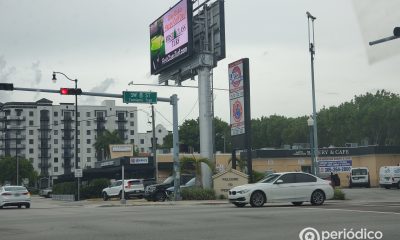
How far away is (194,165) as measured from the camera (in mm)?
37156

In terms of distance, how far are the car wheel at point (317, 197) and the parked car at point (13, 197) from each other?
55.1 feet

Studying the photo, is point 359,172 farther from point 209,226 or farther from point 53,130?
point 53,130

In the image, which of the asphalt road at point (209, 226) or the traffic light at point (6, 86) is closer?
the asphalt road at point (209, 226)

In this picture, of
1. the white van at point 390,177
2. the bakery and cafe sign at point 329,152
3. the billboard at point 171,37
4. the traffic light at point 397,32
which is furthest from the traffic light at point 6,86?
the bakery and cafe sign at point 329,152

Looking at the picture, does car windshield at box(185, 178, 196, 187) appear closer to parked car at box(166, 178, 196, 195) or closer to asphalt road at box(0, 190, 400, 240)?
parked car at box(166, 178, 196, 195)

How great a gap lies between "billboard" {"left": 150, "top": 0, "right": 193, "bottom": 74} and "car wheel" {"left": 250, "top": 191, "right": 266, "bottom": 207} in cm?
2251

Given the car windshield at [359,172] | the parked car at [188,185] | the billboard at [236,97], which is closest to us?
the billboard at [236,97]

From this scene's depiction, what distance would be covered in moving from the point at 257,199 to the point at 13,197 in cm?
1518

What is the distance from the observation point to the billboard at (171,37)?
45594mm

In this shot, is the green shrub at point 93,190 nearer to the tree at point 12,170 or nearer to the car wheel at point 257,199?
the car wheel at point 257,199

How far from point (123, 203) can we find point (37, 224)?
55.7 ft

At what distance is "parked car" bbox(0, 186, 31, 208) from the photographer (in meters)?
32.2

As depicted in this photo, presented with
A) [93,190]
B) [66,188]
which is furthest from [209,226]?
[66,188]

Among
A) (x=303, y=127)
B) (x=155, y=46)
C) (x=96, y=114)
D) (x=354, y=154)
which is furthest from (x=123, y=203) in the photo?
(x=96, y=114)
